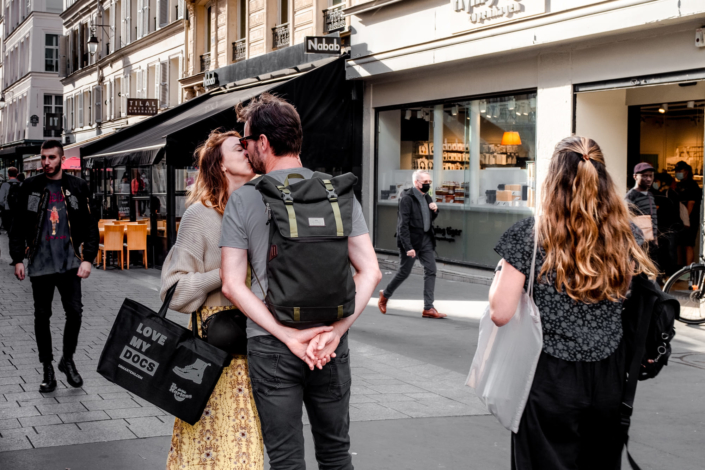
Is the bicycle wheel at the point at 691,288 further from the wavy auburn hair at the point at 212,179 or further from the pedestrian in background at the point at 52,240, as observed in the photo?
the wavy auburn hair at the point at 212,179

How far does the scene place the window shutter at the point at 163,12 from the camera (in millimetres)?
26812

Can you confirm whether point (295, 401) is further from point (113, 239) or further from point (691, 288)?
point (113, 239)

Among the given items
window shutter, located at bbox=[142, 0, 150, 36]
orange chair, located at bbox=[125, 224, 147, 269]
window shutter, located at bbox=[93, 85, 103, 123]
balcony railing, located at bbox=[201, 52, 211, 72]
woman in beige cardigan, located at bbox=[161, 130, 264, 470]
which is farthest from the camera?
window shutter, located at bbox=[93, 85, 103, 123]

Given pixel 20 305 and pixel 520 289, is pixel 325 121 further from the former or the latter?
pixel 520 289

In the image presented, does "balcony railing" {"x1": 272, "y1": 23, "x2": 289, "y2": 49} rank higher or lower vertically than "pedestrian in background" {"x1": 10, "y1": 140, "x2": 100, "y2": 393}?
higher

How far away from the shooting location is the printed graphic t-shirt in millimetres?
6133

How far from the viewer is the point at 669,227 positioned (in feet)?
40.9

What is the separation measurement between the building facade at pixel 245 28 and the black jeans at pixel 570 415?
48.9 feet

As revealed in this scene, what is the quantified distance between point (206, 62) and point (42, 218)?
60.9 ft

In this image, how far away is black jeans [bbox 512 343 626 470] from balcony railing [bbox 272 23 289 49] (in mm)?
17271

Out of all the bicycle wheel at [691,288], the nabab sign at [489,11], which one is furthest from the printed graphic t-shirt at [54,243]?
the nabab sign at [489,11]

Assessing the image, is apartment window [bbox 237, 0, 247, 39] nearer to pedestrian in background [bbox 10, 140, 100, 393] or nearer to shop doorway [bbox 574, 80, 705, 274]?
shop doorway [bbox 574, 80, 705, 274]

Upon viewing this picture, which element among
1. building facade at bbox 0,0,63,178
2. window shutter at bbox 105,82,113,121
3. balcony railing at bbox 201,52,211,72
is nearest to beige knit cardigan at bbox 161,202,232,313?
balcony railing at bbox 201,52,211,72

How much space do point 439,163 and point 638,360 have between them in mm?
12946
